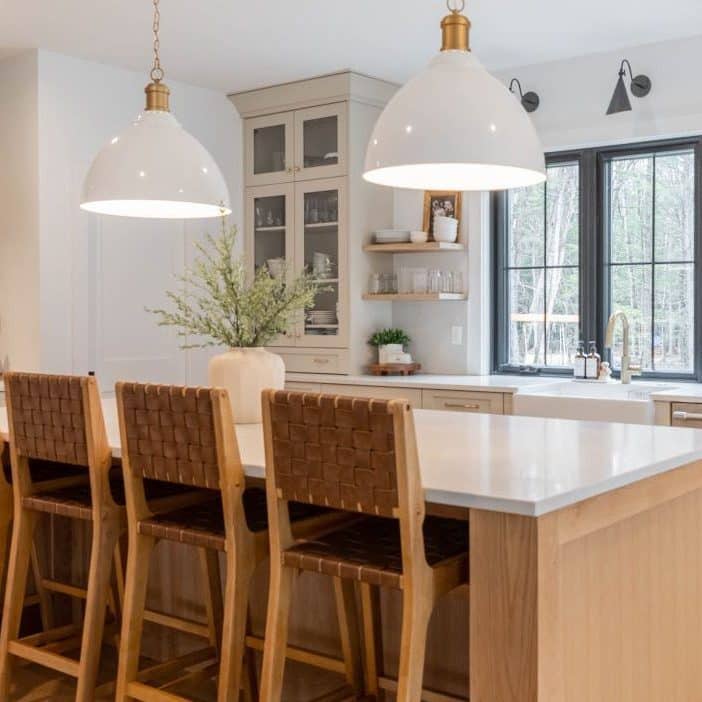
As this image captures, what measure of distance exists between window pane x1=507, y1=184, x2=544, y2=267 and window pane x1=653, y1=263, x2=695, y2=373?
2.30ft

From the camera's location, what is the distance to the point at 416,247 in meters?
5.46

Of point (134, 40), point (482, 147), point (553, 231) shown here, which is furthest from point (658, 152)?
point (482, 147)

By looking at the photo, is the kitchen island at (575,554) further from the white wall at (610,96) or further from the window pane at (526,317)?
the window pane at (526,317)

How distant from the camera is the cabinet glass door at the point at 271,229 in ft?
19.0

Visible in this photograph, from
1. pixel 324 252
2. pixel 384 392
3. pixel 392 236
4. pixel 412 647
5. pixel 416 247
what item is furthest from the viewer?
pixel 324 252

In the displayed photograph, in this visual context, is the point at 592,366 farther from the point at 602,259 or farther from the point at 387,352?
the point at 387,352

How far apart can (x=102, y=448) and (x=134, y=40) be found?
112 inches

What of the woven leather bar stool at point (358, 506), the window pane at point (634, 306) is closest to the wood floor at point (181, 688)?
the woven leather bar stool at point (358, 506)

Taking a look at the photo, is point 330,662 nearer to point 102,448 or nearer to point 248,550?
point 248,550

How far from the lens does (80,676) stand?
2.70 m

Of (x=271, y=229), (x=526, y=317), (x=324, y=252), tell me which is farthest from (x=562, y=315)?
(x=271, y=229)

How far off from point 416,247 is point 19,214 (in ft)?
7.00

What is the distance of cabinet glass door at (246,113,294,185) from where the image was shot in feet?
18.9

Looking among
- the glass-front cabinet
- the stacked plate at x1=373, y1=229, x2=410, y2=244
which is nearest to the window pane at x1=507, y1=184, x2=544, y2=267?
the stacked plate at x1=373, y1=229, x2=410, y2=244
